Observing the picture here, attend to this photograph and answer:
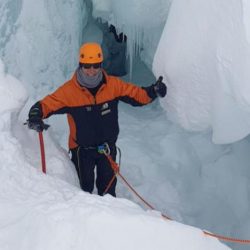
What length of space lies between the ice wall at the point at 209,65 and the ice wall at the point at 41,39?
1.50 metres

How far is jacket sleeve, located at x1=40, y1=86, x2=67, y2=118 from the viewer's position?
270cm

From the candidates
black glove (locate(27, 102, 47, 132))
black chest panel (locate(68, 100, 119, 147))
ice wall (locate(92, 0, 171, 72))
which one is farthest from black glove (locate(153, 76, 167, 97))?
ice wall (locate(92, 0, 171, 72))

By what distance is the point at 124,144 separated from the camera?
444 centimetres

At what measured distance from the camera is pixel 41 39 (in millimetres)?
4066

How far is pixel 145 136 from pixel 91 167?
1696 mm

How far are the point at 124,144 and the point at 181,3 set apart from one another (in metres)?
2.02

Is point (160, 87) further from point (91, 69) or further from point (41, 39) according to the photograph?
point (41, 39)

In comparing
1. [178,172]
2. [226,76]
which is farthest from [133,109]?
[226,76]

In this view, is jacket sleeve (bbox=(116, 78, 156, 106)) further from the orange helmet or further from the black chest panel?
the orange helmet

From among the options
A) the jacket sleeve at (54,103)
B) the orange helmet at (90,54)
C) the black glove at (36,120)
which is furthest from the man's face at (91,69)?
the black glove at (36,120)

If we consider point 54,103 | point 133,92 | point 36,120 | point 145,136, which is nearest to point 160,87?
point 133,92

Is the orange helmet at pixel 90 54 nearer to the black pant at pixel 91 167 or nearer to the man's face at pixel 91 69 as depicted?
the man's face at pixel 91 69

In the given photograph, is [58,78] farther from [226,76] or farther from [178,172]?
[226,76]

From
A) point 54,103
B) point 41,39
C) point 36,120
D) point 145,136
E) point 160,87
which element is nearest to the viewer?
point 36,120
